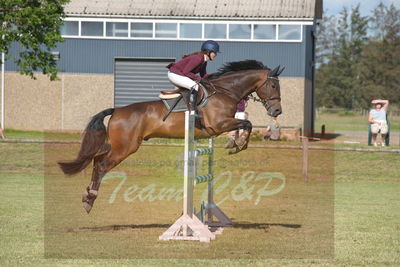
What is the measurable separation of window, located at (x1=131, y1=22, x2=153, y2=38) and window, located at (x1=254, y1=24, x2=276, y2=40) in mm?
4782

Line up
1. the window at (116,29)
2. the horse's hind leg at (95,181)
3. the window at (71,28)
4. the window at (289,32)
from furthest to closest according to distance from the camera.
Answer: the window at (71,28) < the window at (116,29) < the window at (289,32) < the horse's hind leg at (95,181)

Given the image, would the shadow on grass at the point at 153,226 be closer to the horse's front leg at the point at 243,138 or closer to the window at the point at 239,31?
the horse's front leg at the point at 243,138

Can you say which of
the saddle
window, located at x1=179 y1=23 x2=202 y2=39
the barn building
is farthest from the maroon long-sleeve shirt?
window, located at x1=179 y1=23 x2=202 y2=39

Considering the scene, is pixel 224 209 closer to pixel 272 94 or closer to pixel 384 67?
pixel 272 94

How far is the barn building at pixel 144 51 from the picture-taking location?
30.1m

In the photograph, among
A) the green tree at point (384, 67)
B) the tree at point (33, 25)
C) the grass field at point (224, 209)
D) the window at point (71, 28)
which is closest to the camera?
the grass field at point (224, 209)

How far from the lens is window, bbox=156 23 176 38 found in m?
30.7

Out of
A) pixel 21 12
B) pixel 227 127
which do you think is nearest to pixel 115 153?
pixel 227 127

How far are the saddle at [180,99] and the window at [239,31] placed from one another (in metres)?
20.9

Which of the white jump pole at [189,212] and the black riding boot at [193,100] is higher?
the black riding boot at [193,100]

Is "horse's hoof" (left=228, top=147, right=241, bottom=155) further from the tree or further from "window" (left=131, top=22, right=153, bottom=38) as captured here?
"window" (left=131, top=22, right=153, bottom=38)

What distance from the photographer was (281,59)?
30.2m

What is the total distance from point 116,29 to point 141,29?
1163 mm

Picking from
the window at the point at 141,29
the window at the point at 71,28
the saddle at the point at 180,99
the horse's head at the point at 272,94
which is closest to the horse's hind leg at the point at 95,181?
the saddle at the point at 180,99
